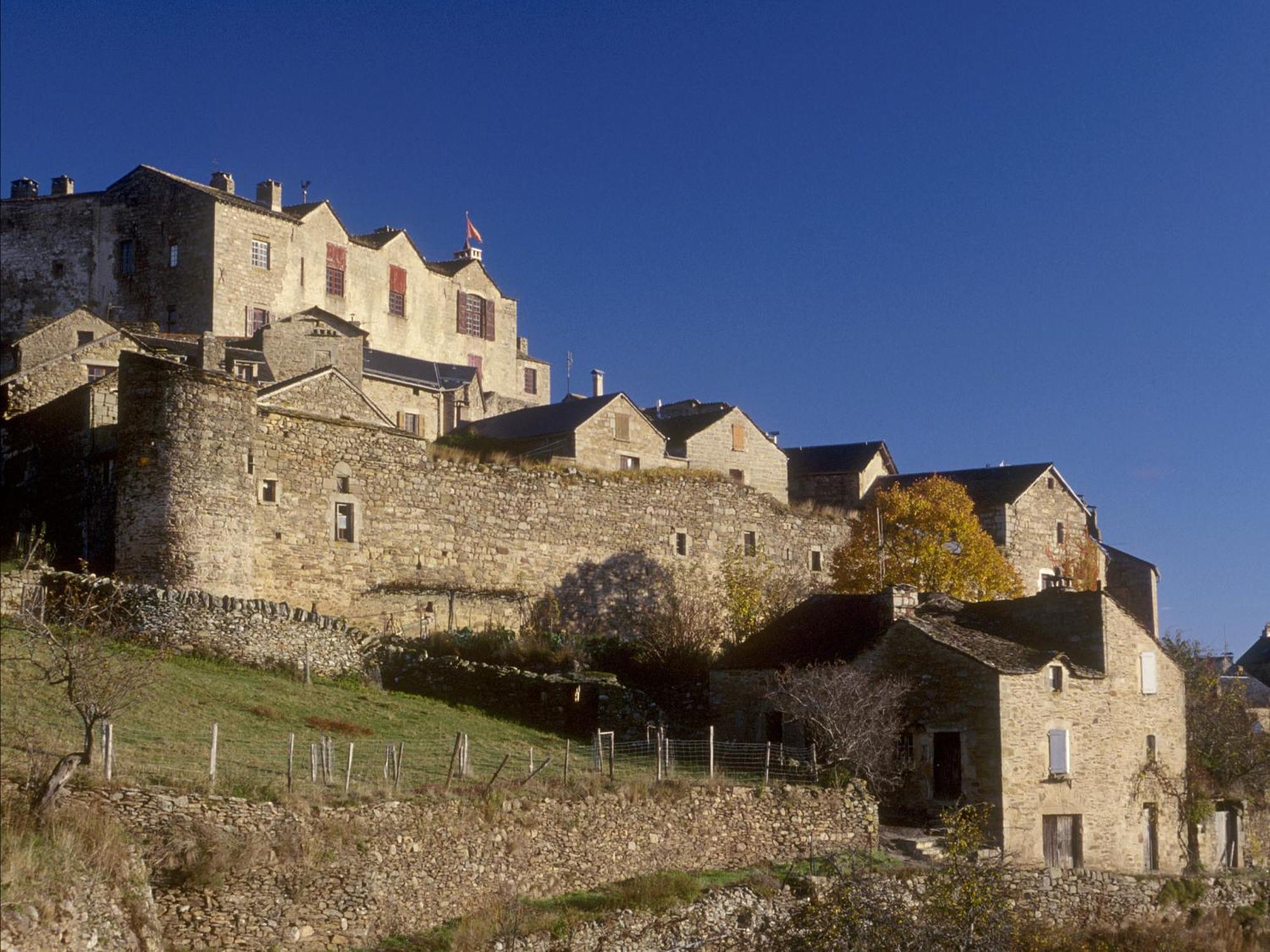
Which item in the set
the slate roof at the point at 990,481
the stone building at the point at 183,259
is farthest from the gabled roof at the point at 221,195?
the slate roof at the point at 990,481

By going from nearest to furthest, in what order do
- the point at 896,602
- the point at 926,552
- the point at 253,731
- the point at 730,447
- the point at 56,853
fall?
the point at 56,853 < the point at 253,731 < the point at 896,602 < the point at 926,552 < the point at 730,447

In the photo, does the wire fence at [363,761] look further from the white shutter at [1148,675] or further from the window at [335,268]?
the window at [335,268]

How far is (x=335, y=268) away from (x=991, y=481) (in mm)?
26240

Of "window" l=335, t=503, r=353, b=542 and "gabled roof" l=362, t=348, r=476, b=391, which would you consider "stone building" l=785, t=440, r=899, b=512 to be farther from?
"window" l=335, t=503, r=353, b=542

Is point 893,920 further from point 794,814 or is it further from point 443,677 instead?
point 443,677

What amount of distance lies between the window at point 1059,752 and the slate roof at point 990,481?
1976 centimetres

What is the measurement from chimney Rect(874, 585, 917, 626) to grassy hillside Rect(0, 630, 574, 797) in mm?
8261

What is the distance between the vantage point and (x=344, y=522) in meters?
37.2

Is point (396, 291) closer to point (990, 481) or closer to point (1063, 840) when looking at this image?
point (990, 481)

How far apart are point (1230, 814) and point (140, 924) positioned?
29.2 metres

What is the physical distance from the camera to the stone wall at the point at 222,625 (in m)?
29.8

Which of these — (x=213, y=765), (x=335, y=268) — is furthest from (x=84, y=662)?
(x=335, y=268)

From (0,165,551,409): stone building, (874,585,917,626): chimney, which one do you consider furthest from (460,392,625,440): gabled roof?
(874,585,917,626): chimney

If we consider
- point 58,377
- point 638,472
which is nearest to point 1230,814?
point 638,472
